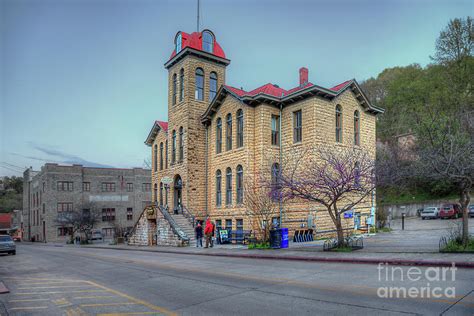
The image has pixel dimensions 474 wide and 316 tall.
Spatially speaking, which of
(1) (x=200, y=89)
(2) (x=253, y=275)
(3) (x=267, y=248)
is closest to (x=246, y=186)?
(3) (x=267, y=248)

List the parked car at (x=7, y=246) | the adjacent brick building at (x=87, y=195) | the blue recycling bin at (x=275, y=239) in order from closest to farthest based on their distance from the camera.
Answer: the blue recycling bin at (x=275, y=239) → the parked car at (x=7, y=246) → the adjacent brick building at (x=87, y=195)

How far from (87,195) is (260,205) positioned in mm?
47279

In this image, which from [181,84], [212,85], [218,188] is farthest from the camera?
[212,85]

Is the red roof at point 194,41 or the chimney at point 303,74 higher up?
the red roof at point 194,41

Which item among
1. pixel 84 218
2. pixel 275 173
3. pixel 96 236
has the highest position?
pixel 275 173

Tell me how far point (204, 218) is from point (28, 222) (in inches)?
2390

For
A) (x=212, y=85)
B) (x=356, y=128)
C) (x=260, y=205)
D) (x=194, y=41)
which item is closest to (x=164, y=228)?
(x=260, y=205)

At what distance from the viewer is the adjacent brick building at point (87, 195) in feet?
200

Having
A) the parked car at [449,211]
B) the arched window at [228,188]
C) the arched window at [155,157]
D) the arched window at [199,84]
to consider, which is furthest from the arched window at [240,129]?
the parked car at [449,211]

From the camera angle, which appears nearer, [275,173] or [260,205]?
[260,205]

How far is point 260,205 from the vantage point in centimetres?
2381

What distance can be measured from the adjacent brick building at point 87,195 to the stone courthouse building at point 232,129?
29133 millimetres

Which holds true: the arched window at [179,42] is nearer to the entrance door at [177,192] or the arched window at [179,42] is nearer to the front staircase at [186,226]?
the entrance door at [177,192]

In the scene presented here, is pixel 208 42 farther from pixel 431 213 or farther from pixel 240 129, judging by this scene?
pixel 431 213
